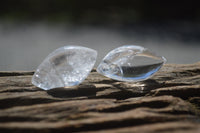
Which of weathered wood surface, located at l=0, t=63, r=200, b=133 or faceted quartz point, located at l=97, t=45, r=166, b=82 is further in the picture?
faceted quartz point, located at l=97, t=45, r=166, b=82

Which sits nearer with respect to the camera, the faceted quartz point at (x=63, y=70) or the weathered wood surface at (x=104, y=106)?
the weathered wood surface at (x=104, y=106)

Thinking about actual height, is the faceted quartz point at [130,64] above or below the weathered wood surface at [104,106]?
above

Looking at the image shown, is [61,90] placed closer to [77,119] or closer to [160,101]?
[77,119]

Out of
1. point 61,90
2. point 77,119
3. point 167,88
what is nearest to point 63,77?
point 61,90

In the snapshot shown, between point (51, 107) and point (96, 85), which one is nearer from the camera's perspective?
point (51, 107)

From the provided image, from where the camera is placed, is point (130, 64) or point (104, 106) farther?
point (130, 64)
